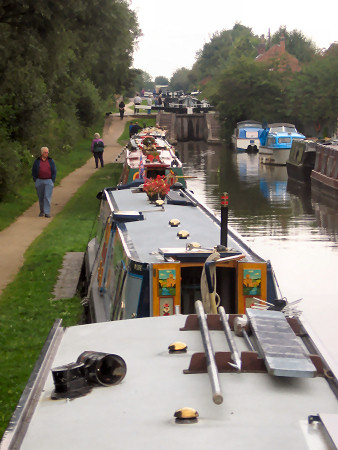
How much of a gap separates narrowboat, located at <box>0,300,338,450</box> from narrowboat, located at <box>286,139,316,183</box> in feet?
104

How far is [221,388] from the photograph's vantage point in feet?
15.4

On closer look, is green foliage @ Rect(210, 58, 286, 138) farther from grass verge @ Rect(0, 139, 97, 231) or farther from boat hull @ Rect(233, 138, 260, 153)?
grass verge @ Rect(0, 139, 97, 231)

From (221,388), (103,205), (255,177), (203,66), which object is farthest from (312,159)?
(203,66)

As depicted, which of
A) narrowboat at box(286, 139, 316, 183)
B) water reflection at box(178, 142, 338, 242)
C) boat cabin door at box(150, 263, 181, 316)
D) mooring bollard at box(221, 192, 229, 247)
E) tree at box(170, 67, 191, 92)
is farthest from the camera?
tree at box(170, 67, 191, 92)

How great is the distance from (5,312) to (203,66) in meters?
140

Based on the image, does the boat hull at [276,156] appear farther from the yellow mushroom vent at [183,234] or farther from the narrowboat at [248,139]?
the yellow mushroom vent at [183,234]

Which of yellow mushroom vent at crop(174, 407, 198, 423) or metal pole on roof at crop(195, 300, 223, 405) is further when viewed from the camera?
metal pole on roof at crop(195, 300, 223, 405)

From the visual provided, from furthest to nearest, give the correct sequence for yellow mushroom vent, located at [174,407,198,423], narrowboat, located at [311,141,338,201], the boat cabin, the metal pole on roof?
the boat cabin → narrowboat, located at [311,141,338,201] → the metal pole on roof → yellow mushroom vent, located at [174,407,198,423]

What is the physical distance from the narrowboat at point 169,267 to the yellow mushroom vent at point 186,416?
220 centimetres

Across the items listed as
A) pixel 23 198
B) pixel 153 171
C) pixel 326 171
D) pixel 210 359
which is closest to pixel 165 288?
pixel 210 359

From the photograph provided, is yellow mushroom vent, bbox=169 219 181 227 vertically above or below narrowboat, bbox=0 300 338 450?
below

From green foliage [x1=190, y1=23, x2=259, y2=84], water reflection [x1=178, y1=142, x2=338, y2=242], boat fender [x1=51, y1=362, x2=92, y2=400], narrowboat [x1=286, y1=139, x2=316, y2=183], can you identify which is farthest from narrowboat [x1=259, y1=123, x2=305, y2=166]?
green foliage [x1=190, y1=23, x2=259, y2=84]

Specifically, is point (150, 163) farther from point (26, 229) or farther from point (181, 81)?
point (181, 81)

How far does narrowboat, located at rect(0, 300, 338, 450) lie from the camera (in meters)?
4.14
